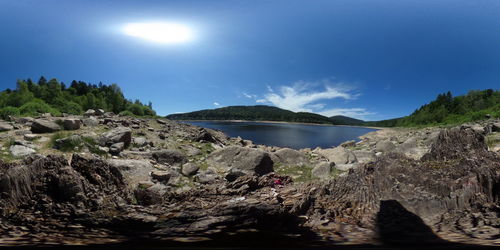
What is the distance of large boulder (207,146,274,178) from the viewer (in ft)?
20.2

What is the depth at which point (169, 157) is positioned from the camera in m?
6.32

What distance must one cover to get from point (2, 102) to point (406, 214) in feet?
157

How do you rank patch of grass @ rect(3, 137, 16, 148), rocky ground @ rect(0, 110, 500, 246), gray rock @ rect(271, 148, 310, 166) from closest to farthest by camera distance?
rocky ground @ rect(0, 110, 500, 246), patch of grass @ rect(3, 137, 16, 148), gray rock @ rect(271, 148, 310, 166)

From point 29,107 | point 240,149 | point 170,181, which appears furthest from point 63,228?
point 29,107

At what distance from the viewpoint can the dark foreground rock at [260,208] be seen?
1.71 m

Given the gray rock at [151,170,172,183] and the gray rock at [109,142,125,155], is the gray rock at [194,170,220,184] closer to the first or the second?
the gray rock at [151,170,172,183]

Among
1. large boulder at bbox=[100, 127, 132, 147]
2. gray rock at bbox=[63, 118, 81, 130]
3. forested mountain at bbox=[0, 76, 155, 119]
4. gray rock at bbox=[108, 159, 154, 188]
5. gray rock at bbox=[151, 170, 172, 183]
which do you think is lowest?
gray rock at bbox=[151, 170, 172, 183]

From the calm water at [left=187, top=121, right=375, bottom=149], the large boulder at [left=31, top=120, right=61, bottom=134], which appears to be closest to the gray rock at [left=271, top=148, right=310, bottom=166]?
the large boulder at [left=31, top=120, right=61, bottom=134]

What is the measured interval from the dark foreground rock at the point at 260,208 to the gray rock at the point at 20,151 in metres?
4.48

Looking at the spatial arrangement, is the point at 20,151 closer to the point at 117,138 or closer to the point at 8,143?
the point at 8,143

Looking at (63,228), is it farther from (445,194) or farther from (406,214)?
(445,194)

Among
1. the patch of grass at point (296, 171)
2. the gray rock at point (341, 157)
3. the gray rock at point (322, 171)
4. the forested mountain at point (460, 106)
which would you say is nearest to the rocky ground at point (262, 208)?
the gray rock at point (322, 171)

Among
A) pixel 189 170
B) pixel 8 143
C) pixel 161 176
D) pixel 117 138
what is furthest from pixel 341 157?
pixel 8 143

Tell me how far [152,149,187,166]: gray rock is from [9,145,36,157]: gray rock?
3.11 meters
